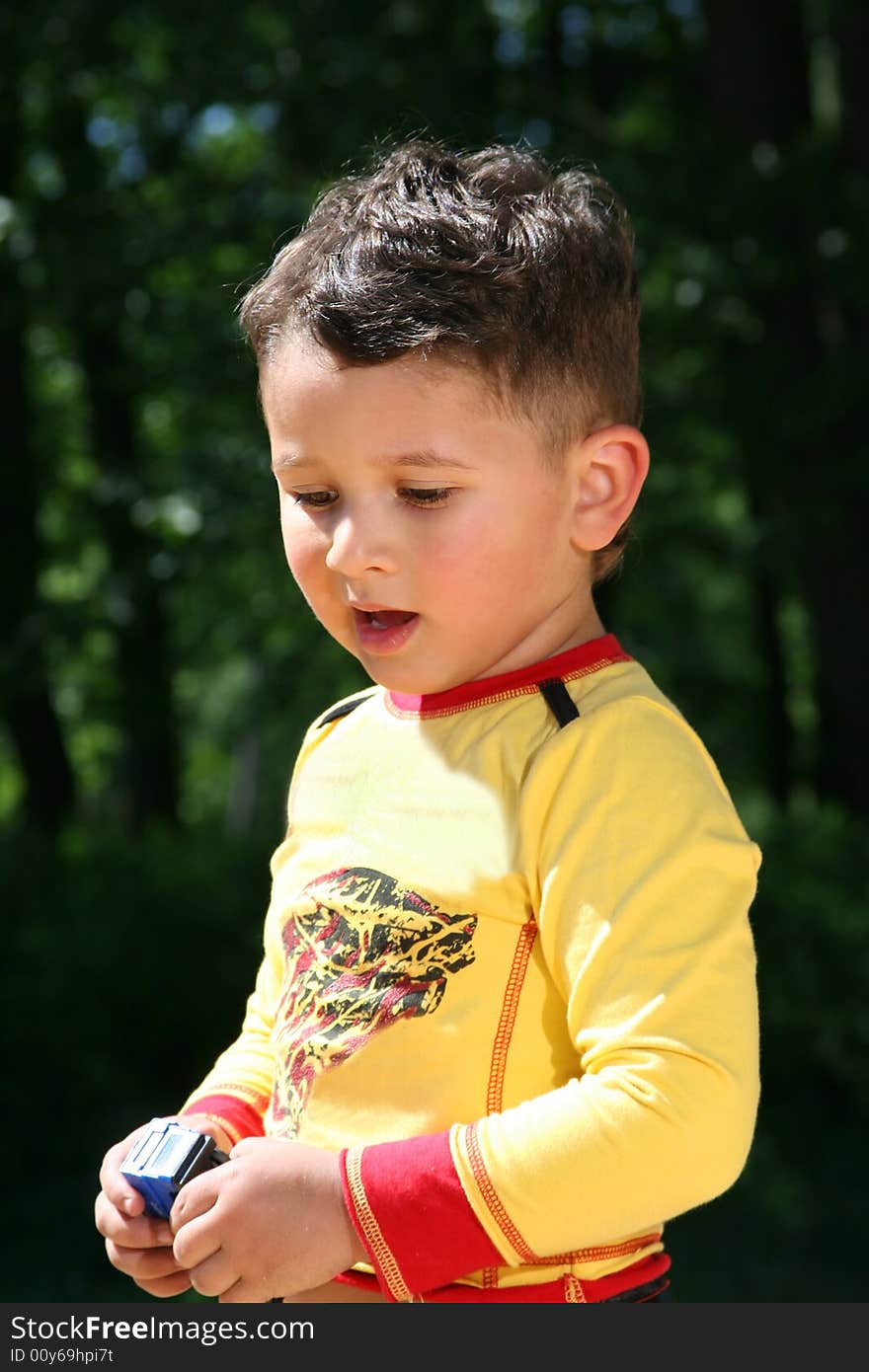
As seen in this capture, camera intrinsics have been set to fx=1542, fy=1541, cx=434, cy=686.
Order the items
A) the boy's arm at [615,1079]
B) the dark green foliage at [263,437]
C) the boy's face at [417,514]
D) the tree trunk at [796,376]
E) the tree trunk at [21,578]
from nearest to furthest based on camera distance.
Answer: the boy's arm at [615,1079], the boy's face at [417,514], the dark green foliage at [263,437], the tree trunk at [796,376], the tree trunk at [21,578]

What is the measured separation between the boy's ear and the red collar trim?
0.12 meters

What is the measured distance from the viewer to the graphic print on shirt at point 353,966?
1.56 m

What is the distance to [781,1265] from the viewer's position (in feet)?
18.9

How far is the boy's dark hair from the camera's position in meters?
1.53

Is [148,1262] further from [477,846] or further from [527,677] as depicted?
[527,677]

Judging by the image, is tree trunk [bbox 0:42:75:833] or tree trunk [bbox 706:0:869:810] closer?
tree trunk [bbox 706:0:869:810]

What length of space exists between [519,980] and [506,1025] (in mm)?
47

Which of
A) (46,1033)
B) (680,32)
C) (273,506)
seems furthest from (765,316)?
(46,1033)

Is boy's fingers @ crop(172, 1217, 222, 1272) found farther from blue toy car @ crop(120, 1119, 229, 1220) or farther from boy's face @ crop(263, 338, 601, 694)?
boy's face @ crop(263, 338, 601, 694)

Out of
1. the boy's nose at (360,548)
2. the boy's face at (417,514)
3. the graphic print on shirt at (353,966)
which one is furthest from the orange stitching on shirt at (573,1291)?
the boy's nose at (360,548)

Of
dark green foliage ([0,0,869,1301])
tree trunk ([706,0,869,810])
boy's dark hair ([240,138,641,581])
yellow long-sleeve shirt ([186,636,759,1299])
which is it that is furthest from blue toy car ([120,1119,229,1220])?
tree trunk ([706,0,869,810])

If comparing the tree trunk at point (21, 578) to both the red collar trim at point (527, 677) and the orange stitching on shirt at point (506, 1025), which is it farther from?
the orange stitching on shirt at point (506, 1025)

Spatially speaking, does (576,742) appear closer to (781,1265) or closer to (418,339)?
(418,339)

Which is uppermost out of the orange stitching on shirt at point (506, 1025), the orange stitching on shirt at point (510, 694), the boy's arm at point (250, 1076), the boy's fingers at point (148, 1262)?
the orange stitching on shirt at point (510, 694)
